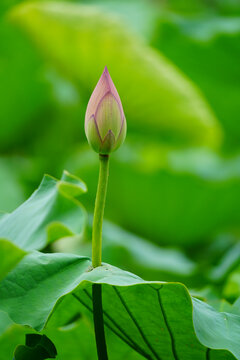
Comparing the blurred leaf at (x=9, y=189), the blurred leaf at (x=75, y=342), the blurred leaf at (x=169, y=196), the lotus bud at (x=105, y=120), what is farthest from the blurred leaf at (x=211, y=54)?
the lotus bud at (x=105, y=120)

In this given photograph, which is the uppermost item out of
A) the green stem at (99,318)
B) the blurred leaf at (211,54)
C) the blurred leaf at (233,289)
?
the blurred leaf at (211,54)

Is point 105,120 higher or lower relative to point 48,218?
higher

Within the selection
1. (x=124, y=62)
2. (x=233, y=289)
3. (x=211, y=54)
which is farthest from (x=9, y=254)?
(x=211, y=54)

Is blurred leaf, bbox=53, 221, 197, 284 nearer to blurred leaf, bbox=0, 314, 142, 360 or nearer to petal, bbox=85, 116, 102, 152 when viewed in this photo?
blurred leaf, bbox=0, 314, 142, 360

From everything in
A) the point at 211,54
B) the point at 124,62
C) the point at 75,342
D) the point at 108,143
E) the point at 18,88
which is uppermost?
the point at 211,54

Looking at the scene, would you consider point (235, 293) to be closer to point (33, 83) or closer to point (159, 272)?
point (159, 272)

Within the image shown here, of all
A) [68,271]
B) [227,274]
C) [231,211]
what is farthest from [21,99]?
[68,271]

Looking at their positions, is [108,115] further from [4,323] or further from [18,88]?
[18,88]

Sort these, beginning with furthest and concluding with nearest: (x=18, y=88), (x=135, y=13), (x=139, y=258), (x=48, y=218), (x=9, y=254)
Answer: (x=135, y=13), (x=18, y=88), (x=139, y=258), (x=48, y=218), (x=9, y=254)

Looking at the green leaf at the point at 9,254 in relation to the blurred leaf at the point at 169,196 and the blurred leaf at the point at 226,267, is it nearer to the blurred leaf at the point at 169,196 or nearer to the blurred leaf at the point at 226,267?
the blurred leaf at the point at 226,267
